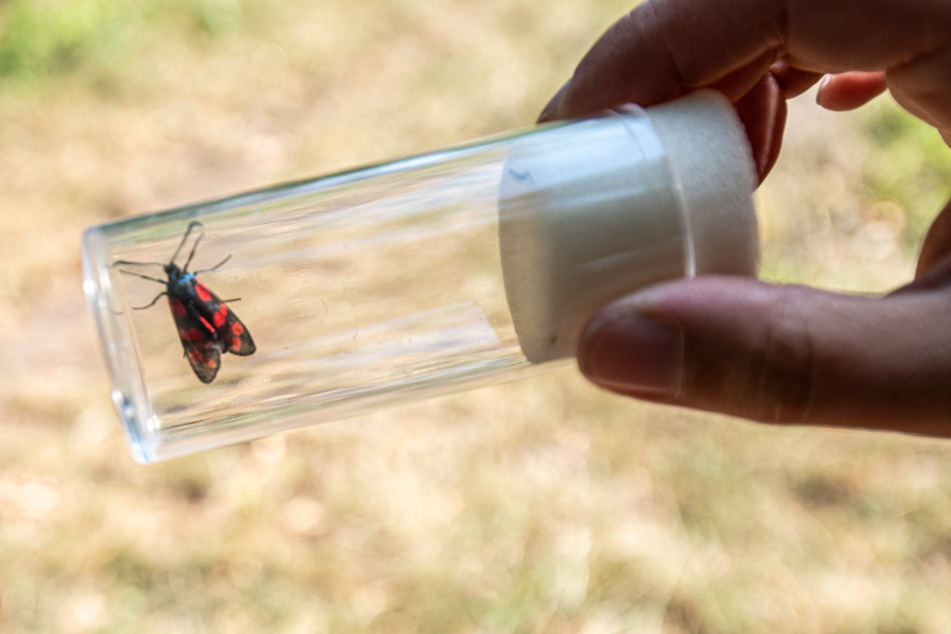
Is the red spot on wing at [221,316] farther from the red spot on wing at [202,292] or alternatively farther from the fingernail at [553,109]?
the fingernail at [553,109]

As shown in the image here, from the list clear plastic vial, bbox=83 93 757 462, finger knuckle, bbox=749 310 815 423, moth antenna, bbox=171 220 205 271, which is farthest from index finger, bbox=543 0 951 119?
moth antenna, bbox=171 220 205 271

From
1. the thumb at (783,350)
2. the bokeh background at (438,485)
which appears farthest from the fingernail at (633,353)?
the bokeh background at (438,485)

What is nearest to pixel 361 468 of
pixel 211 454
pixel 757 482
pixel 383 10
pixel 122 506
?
pixel 211 454

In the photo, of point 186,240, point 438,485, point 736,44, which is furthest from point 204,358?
point 438,485

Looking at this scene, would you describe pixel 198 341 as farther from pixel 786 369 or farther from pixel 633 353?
pixel 786 369

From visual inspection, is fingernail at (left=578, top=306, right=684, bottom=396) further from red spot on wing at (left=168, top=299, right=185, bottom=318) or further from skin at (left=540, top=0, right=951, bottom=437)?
red spot on wing at (left=168, top=299, right=185, bottom=318)

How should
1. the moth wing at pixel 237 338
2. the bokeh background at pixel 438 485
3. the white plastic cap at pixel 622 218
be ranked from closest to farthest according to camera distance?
the white plastic cap at pixel 622 218
the moth wing at pixel 237 338
the bokeh background at pixel 438 485

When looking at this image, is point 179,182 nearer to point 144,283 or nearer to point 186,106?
point 186,106
